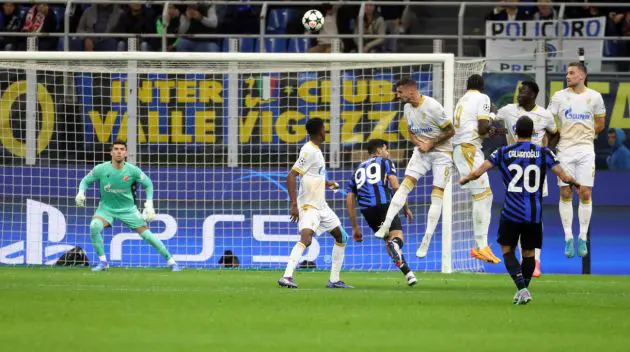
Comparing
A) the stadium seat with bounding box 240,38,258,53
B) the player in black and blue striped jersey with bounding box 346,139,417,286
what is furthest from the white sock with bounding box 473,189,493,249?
the stadium seat with bounding box 240,38,258,53

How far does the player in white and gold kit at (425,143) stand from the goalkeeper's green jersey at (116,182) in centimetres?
456

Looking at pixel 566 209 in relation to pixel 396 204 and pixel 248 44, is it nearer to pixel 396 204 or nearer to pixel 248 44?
pixel 396 204

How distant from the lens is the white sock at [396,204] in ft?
53.8

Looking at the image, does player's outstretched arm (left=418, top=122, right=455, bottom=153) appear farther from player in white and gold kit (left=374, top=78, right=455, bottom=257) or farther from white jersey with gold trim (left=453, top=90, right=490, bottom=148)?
white jersey with gold trim (left=453, top=90, right=490, bottom=148)

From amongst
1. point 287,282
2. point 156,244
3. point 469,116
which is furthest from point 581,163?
point 156,244

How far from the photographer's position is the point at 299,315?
41.2 ft

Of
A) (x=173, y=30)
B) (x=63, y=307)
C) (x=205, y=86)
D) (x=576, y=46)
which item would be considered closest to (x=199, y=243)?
(x=205, y=86)

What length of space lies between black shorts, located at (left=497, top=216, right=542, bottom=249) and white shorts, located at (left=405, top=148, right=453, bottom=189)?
139 inches

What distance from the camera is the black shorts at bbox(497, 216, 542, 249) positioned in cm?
1376

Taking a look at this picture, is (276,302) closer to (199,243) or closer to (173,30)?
(199,243)

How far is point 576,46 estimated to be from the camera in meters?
22.7

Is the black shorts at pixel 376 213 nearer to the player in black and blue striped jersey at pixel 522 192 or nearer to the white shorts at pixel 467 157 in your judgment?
the white shorts at pixel 467 157

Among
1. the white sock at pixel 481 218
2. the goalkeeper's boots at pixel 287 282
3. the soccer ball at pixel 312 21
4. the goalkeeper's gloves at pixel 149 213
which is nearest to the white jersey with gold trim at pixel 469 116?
the white sock at pixel 481 218

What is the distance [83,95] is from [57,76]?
52 cm
